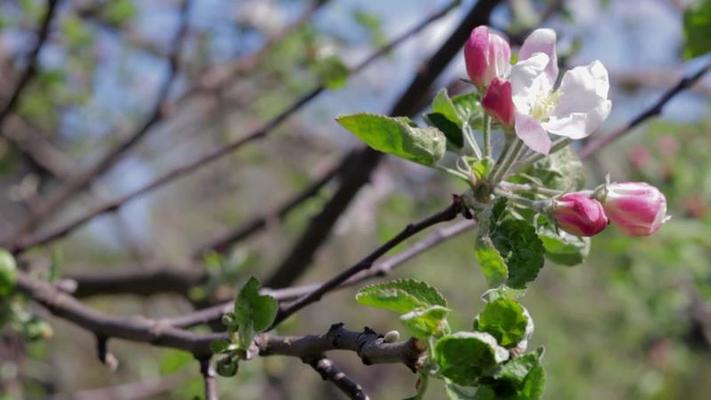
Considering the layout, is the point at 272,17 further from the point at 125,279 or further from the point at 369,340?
the point at 369,340

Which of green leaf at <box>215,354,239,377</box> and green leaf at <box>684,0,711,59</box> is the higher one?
green leaf at <box>684,0,711,59</box>

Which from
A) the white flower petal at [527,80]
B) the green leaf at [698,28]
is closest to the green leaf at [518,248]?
the white flower petal at [527,80]

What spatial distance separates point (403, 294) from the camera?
0.77 m

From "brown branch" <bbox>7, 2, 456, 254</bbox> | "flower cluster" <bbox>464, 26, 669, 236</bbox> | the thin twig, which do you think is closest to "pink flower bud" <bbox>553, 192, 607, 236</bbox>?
"flower cluster" <bbox>464, 26, 669, 236</bbox>

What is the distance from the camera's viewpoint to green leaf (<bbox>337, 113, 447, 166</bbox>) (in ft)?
2.76

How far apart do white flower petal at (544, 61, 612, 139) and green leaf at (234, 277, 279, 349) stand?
0.34 metres

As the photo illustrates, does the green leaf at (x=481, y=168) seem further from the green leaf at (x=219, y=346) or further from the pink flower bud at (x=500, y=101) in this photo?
the green leaf at (x=219, y=346)

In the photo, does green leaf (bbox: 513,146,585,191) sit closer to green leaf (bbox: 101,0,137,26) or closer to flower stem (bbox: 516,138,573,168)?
flower stem (bbox: 516,138,573,168)

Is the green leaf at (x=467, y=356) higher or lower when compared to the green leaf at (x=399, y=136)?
lower

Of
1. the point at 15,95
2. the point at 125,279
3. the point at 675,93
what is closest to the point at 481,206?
the point at 675,93

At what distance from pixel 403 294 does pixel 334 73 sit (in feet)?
3.64

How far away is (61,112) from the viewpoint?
4.43m

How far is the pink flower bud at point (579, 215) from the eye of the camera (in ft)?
2.67

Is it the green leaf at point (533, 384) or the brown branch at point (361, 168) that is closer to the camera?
the green leaf at point (533, 384)
